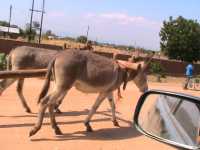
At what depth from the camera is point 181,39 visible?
53156mm

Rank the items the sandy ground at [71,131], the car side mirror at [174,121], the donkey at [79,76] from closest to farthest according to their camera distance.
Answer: the car side mirror at [174,121] < the sandy ground at [71,131] < the donkey at [79,76]

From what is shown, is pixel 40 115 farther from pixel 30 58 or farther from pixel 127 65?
pixel 127 65

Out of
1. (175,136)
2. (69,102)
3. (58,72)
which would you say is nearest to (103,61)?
(58,72)

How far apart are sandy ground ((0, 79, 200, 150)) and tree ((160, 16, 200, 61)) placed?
40965 mm

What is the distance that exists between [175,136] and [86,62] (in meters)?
6.12

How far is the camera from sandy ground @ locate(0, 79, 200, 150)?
8.19 m

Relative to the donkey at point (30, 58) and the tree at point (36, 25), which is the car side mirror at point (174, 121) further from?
the tree at point (36, 25)

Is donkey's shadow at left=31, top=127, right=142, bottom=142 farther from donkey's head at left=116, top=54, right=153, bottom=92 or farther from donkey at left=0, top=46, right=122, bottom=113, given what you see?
donkey at left=0, top=46, right=122, bottom=113

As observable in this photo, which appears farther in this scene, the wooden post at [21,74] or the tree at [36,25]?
the tree at [36,25]

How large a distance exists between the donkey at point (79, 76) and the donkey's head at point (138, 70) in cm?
17

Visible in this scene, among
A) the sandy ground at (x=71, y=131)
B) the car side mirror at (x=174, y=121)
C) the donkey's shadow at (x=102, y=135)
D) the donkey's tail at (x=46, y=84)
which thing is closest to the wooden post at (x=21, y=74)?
the donkey's tail at (x=46, y=84)

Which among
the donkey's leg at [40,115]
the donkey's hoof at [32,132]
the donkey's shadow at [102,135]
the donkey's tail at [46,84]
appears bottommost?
the donkey's shadow at [102,135]

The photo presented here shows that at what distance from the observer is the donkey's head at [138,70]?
1031 centimetres

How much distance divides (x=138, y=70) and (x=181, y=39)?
1715 inches
